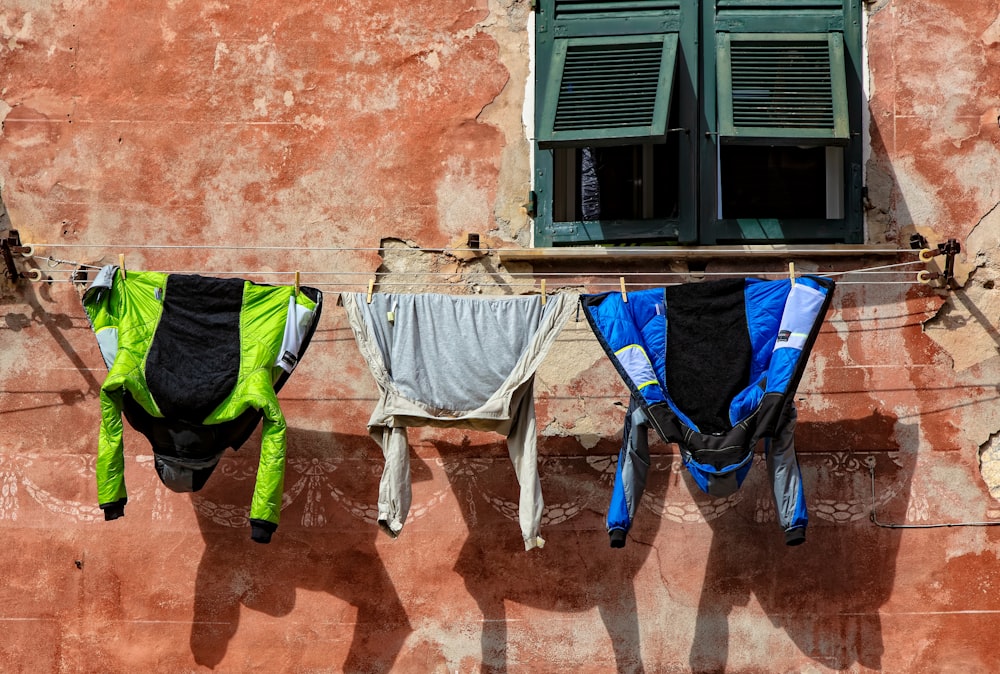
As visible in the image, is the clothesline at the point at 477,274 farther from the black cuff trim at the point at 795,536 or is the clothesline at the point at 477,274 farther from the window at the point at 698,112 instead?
the black cuff trim at the point at 795,536

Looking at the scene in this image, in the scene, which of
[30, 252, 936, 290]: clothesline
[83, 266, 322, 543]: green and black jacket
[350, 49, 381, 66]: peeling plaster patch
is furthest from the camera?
[350, 49, 381, 66]: peeling plaster patch

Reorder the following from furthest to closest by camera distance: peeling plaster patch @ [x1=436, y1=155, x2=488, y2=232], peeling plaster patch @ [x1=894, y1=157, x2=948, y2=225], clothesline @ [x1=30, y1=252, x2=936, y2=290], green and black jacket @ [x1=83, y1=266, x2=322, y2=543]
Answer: peeling plaster patch @ [x1=436, y1=155, x2=488, y2=232], peeling plaster patch @ [x1=894, y1=157, x2=948, y2=225], clothesline @ [x1=30, y1=252, x2=936, y2=290], green and black jacket @ [x1=83, y1=266, x2=322, y2=543]

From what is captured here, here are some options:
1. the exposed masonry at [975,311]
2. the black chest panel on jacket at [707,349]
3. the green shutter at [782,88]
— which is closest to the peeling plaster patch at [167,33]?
the green shutter at [782,88]

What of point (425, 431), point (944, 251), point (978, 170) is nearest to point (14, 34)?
point (425, 431)

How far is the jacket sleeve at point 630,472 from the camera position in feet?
19.1

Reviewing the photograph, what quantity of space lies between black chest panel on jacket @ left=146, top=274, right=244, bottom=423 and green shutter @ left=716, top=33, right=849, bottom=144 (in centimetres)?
242

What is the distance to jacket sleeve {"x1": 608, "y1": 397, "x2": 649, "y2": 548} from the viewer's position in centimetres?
584

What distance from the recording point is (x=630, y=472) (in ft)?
19.4

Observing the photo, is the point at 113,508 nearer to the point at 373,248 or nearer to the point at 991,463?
the point at 373,248

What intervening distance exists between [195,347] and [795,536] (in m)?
2.75

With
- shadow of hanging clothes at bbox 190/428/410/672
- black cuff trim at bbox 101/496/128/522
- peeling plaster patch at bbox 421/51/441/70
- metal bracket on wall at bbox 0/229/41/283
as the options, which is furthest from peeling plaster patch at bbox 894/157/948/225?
metal bracket on wall at bbox 0/229/41/283

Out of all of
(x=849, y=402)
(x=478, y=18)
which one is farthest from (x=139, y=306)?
(x=849, y=402)

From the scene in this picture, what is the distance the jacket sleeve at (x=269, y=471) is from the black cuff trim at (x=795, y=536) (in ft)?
7.23

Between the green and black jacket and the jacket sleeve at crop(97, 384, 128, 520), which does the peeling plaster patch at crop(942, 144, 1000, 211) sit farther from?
the jacket sleeve at crop(97, 384, 128, 520)
